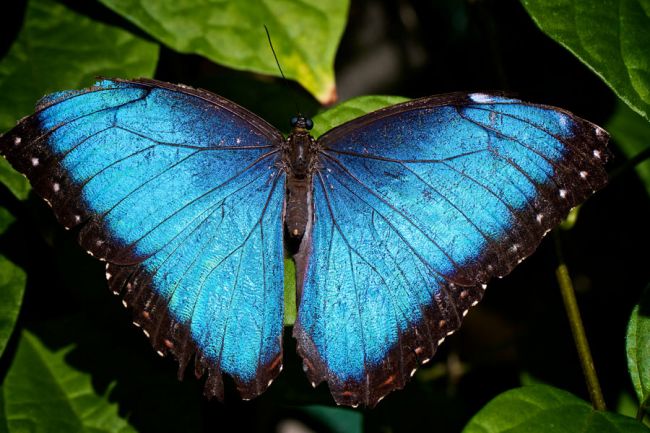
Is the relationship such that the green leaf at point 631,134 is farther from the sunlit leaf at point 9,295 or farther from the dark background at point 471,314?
the sunlit leaf at point 9,295

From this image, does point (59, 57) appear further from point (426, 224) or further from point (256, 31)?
point (426, 224)

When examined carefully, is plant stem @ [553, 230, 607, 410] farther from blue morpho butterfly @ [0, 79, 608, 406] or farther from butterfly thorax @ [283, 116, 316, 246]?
butterfly thorax @ [283, 116, 316, 246]

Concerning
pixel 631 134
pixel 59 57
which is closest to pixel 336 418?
pixel 631 134

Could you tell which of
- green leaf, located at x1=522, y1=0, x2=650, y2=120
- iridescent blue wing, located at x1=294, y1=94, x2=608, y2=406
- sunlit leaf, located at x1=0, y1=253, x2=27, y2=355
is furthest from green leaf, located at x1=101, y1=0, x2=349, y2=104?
sunlit leaf, located at x1=0, y1=253, x2=27, y2=355

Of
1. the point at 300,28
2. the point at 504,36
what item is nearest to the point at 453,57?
the point at 504,36

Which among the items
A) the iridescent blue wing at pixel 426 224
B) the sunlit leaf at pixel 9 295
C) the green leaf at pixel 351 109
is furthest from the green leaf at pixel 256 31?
the sunlit leaf at pixel 9 295

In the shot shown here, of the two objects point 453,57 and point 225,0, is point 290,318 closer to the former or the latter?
Result: point 225,0
